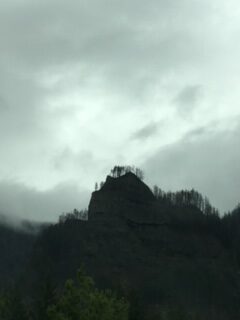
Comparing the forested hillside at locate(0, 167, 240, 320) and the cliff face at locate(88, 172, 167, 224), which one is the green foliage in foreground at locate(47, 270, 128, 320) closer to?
the forested hillside at locate(0, 167, 240, 320)

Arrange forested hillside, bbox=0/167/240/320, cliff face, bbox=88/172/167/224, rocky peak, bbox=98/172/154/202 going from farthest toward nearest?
rocky peak, bbox=98/172/154/202 < cliff face, bbox=88/172/167/224 < forested hillside, bbox=0/167/240/320

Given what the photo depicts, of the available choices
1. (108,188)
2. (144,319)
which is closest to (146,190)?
(108,188)

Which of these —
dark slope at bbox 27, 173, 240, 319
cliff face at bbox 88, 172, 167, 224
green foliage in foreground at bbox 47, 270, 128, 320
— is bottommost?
green foliage in foreground at bbox 47, 270, 128, 320

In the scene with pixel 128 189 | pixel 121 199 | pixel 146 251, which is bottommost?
pixel 146 251

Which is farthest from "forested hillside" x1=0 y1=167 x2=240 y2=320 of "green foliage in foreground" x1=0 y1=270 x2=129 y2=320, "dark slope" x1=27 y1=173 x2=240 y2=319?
"green foliage in foreground" x1=0 y1=270 x2=129 y2=320

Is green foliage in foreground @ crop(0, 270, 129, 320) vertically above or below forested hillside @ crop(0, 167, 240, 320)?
below

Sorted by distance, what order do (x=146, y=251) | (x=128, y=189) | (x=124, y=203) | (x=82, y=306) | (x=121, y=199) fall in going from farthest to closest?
(x=128, y=189), (x=124, y=203), (x=121, y=199), (x=146, y=251), (x=82, y=306)

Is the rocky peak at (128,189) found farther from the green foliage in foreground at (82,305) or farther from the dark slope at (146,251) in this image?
the green foliage in foreground at (82,305)

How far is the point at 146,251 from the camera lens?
149 meters

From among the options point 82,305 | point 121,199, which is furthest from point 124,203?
point 82,305

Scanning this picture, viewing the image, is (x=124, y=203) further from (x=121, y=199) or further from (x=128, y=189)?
(x=128, y=189)

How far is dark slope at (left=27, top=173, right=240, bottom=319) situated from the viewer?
123m

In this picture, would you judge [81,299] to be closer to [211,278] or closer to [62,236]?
[211,278]

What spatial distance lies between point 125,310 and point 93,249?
279ft
